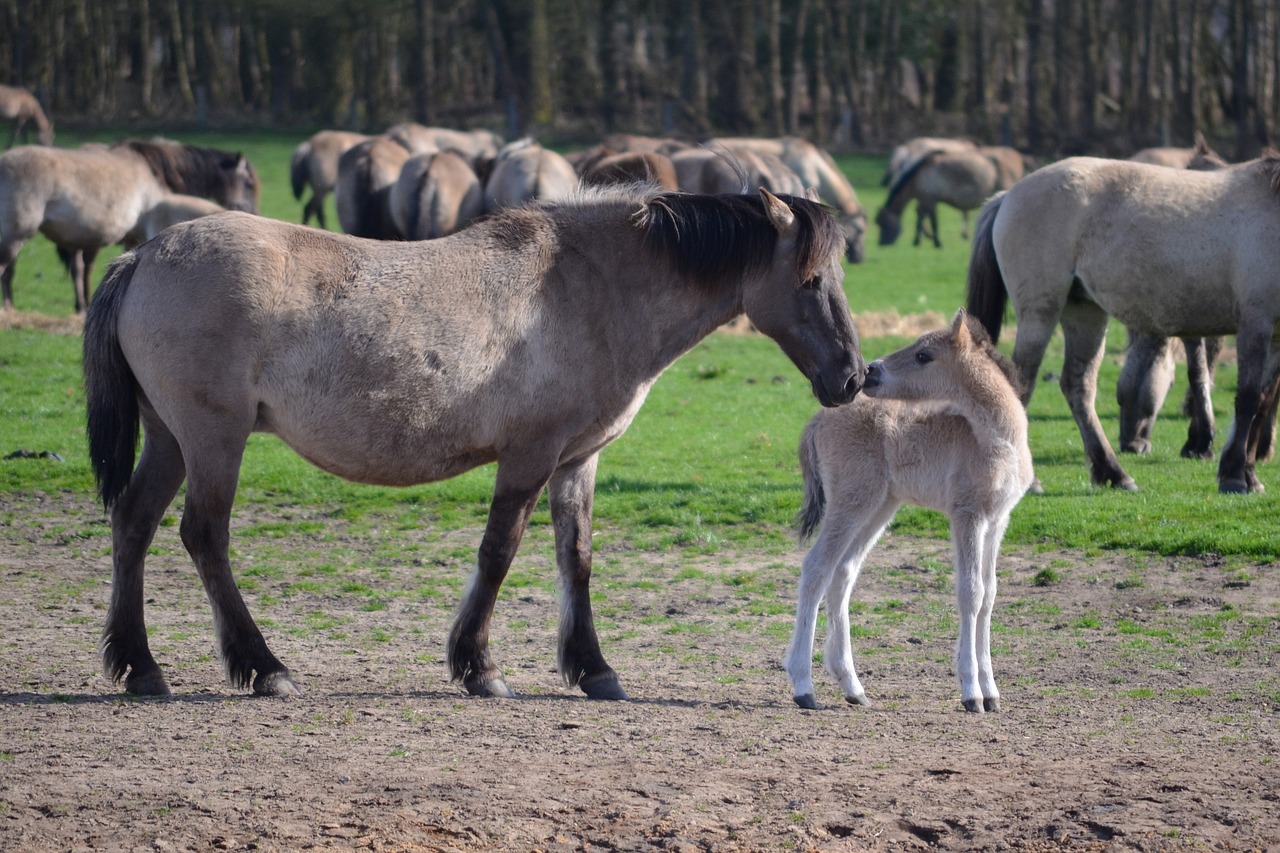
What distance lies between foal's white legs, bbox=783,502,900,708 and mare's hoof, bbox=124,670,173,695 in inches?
108

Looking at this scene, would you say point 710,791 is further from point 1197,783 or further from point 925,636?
point 925,636

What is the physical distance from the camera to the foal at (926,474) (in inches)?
253

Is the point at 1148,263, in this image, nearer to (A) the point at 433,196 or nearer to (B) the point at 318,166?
(A) the point at 433,196

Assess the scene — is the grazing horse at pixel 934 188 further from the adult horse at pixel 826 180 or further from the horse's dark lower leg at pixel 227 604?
the horse's dark lower leg at pixel 227 604

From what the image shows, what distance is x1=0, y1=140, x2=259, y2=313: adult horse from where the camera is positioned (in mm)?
18188

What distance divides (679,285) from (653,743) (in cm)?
220

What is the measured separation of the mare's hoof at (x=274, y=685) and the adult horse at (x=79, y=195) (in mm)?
13915

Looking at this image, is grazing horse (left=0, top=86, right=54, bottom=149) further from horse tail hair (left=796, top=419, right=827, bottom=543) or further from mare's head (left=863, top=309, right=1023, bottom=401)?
mare's head (left=863, top=309, right=1023, bottom=401)

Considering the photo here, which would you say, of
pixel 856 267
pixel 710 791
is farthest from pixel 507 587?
pixel 856 267

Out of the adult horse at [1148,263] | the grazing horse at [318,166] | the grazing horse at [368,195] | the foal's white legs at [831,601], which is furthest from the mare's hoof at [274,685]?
the grazing horse at [318,166]

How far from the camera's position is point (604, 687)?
649cm

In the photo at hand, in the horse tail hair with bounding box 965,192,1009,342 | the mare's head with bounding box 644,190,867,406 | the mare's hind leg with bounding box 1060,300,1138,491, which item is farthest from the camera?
the horse tail hair with bounding box 965,192,1009,342

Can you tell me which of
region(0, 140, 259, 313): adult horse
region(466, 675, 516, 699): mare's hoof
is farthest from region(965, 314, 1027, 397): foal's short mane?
region(0, 140, 259, 313): adult horse

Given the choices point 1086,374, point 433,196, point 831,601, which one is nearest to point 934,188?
point 433,196
